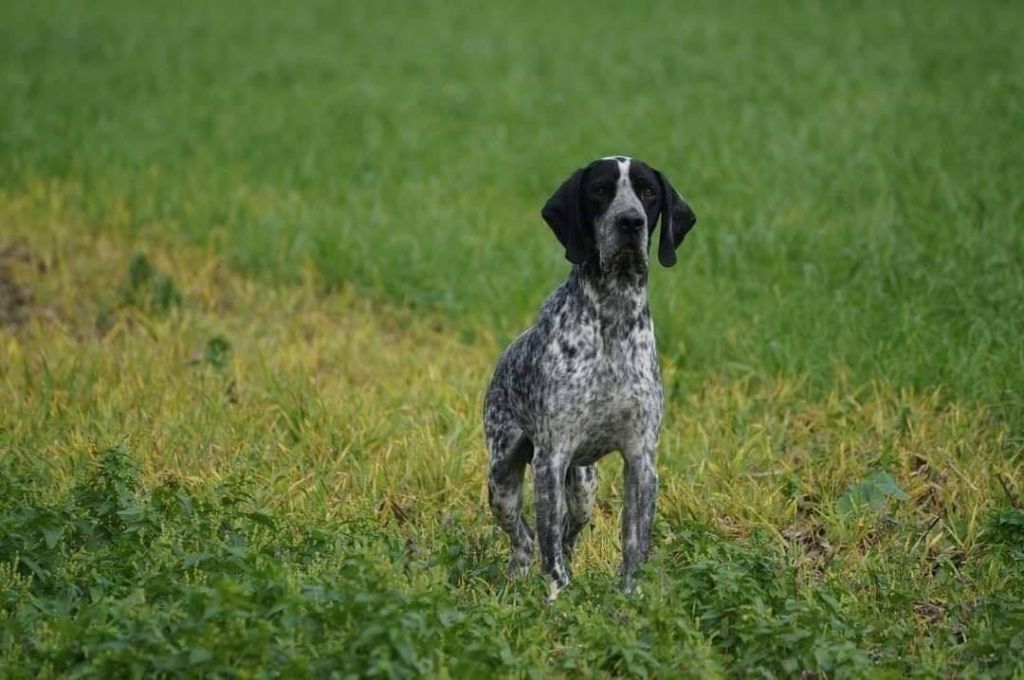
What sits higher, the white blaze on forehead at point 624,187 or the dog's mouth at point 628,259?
the white blaze on forehead at point 624,187

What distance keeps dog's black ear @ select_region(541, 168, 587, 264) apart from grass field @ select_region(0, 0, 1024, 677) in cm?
137

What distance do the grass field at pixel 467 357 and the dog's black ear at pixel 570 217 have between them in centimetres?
137

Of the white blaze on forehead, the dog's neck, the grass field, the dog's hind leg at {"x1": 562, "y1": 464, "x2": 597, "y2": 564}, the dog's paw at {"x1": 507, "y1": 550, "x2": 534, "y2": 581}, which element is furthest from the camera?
the dog's hind leg at {"x1": 562, "y1": 464, "x2": 597, "y2": 564}

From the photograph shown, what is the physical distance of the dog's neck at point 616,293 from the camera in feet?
20.7

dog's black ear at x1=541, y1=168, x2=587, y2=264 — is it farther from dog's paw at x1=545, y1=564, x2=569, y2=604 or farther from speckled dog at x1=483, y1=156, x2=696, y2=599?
dog's paw at x1=545, y1=564, x2=569, y2=604

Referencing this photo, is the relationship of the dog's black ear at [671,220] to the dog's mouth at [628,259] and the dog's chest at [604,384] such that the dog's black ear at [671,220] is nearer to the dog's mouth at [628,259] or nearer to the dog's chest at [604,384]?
the dog's mouth at [628,259]

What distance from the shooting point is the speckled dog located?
20.4 ft

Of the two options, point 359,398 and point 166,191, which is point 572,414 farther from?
point 166,191

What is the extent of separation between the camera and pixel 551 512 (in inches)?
248

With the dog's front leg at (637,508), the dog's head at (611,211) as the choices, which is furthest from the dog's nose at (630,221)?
the dog's front leg at (637,508)

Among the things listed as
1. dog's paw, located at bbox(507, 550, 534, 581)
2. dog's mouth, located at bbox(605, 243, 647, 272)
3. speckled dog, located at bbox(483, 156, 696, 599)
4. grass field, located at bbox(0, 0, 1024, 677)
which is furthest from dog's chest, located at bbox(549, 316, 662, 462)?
dog's paw, located at bbox(507, 550, 534, 581)

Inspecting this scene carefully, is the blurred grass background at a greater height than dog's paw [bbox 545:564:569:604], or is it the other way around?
the blurred grass background

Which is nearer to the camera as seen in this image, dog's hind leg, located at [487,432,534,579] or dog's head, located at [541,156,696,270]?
dog's head, located at [541,156,696,270]

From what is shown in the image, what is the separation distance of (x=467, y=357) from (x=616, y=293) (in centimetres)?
391
